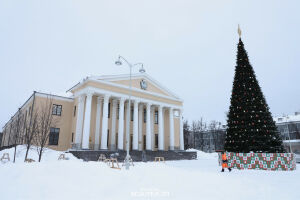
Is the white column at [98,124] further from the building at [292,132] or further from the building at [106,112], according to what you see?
the building at [292,132]

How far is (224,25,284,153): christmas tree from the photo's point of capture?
53.5ft

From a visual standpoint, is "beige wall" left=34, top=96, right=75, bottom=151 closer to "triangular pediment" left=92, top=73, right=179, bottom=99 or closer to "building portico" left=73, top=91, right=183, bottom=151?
"building portico" left=73, top=91, right=183, bottom=151

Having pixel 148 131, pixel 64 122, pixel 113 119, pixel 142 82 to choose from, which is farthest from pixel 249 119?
pixel 64 122

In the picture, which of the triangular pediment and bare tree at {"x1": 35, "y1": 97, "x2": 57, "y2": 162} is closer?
bare tree at {"x1": 35, "y1": 97, "x2": 57, "y2": 162}

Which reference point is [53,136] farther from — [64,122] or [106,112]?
[106,112]

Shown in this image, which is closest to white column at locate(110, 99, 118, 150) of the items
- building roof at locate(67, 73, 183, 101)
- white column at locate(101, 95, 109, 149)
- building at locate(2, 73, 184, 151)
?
building at locate(2, 73, 184, 151)

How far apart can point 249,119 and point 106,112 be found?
18.1 metres

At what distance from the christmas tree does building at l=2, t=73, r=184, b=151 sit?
14.3 m

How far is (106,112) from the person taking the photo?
2820cm

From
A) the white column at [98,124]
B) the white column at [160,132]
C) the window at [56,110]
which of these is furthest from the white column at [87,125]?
the white column at [160,132]

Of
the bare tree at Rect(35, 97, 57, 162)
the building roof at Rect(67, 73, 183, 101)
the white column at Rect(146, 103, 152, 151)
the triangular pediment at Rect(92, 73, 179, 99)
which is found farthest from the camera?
the white column at Rect(146, 103, 152, 151)

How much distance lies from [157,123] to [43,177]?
29.9 metres

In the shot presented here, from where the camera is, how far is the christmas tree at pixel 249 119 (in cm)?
1630

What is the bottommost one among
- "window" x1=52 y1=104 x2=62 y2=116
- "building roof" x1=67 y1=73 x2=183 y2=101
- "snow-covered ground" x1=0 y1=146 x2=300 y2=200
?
"snow-covered ground" x1=0 y1=146 x2=300 y2=200
